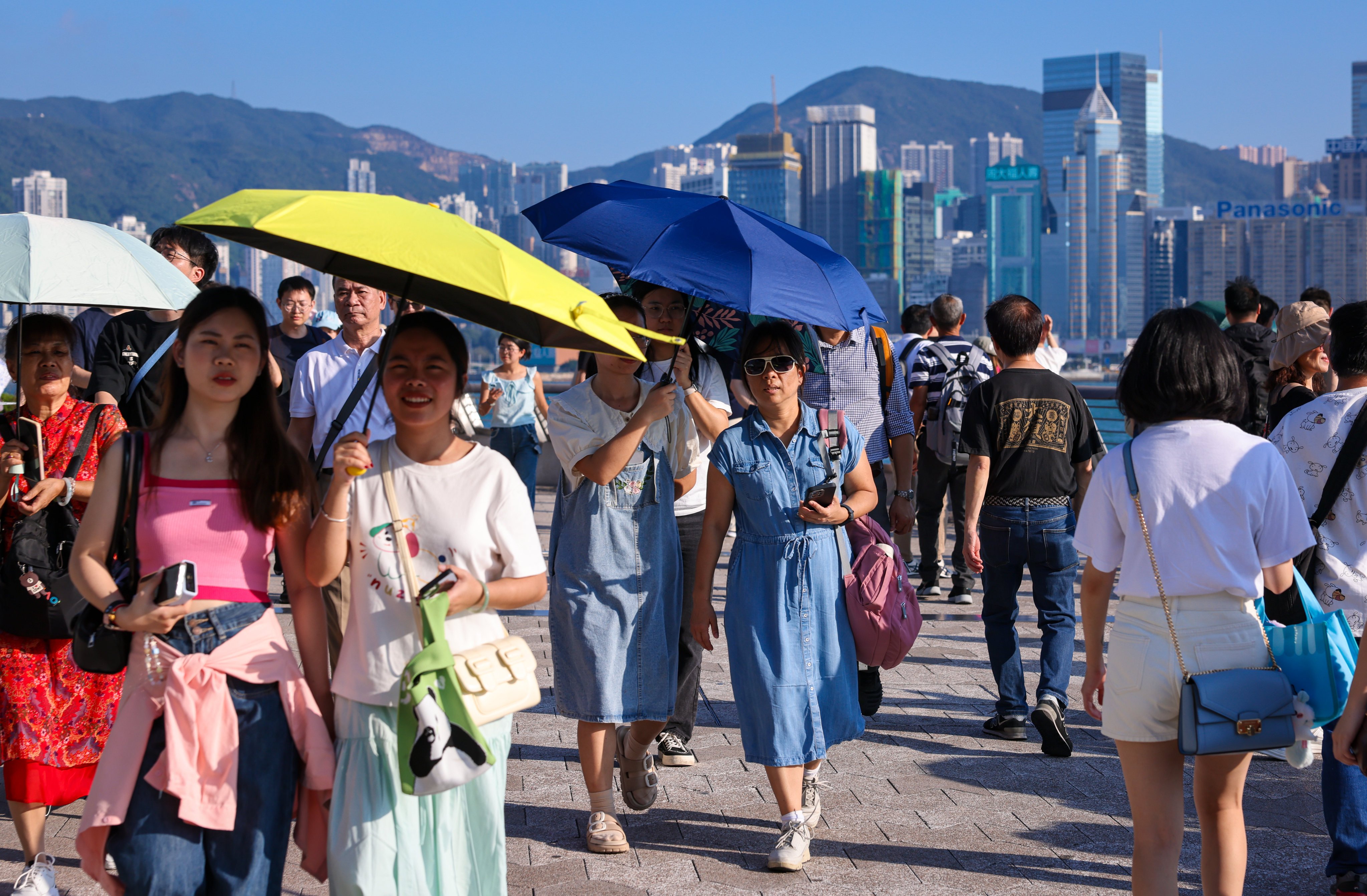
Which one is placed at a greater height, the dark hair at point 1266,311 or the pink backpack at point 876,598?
the dark hair at point 1266,311

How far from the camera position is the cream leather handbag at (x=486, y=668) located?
2.48 m

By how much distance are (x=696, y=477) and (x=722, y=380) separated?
1.16ft

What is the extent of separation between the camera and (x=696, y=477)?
433 cm

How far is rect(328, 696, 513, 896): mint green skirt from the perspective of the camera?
2477 millimetres

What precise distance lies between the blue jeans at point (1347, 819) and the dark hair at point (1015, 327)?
209 cm

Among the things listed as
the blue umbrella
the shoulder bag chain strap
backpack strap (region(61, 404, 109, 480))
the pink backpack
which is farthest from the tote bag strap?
backpack strap (region(61, 404, 109, 480))

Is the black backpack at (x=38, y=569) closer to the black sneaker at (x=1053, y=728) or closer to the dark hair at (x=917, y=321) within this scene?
the black sneaker at (x=1053, y=728)

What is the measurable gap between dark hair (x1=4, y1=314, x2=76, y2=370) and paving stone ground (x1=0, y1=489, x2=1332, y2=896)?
4.93 ft

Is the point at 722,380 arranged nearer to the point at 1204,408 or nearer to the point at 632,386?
the point at 632,386

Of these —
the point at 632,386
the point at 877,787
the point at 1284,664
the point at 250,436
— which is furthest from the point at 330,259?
the point at 877,787

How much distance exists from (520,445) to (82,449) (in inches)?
250

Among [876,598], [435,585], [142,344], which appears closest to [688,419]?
[876,598]

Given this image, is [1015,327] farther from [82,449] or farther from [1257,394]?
[82,449]

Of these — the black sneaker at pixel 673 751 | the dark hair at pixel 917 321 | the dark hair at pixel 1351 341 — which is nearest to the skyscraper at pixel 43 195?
the dark hair at pixel 917 321
